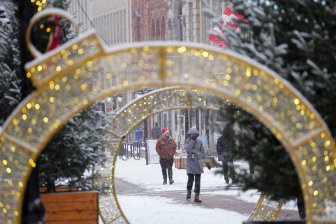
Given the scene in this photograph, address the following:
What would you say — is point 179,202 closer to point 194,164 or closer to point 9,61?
point 194,164

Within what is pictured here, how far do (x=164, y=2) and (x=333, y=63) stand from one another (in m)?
50.6

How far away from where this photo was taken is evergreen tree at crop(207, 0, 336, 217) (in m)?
9.97

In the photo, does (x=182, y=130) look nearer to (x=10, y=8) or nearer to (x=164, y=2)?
(x=164, y=2)

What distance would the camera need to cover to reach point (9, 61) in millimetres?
14562

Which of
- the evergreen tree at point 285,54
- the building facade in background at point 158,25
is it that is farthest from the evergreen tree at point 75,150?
the building facade in background at point 158,25

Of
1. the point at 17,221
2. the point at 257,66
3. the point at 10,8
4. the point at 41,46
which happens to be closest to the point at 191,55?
the point at 257,66

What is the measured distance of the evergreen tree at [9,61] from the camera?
1406cm

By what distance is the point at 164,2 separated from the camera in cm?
6047

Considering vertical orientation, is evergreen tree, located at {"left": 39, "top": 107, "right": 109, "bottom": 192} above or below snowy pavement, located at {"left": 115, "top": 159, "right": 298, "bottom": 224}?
above

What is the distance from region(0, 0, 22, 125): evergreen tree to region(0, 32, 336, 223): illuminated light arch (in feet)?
14.2

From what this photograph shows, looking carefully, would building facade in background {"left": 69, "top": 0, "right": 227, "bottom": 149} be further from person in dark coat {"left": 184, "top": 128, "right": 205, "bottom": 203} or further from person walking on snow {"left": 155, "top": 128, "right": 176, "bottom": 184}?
person in dark coat {"left": 184, "top": 128, "right": 205, "bottom": 203}

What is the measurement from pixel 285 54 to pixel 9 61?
5382 millimetres

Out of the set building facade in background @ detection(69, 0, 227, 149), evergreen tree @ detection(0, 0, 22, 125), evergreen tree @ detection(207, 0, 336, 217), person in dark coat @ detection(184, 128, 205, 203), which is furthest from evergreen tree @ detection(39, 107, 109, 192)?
building facade in background @ detection(69, 0, 227, 149)

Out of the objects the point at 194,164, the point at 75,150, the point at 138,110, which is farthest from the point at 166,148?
the point at 75,150
